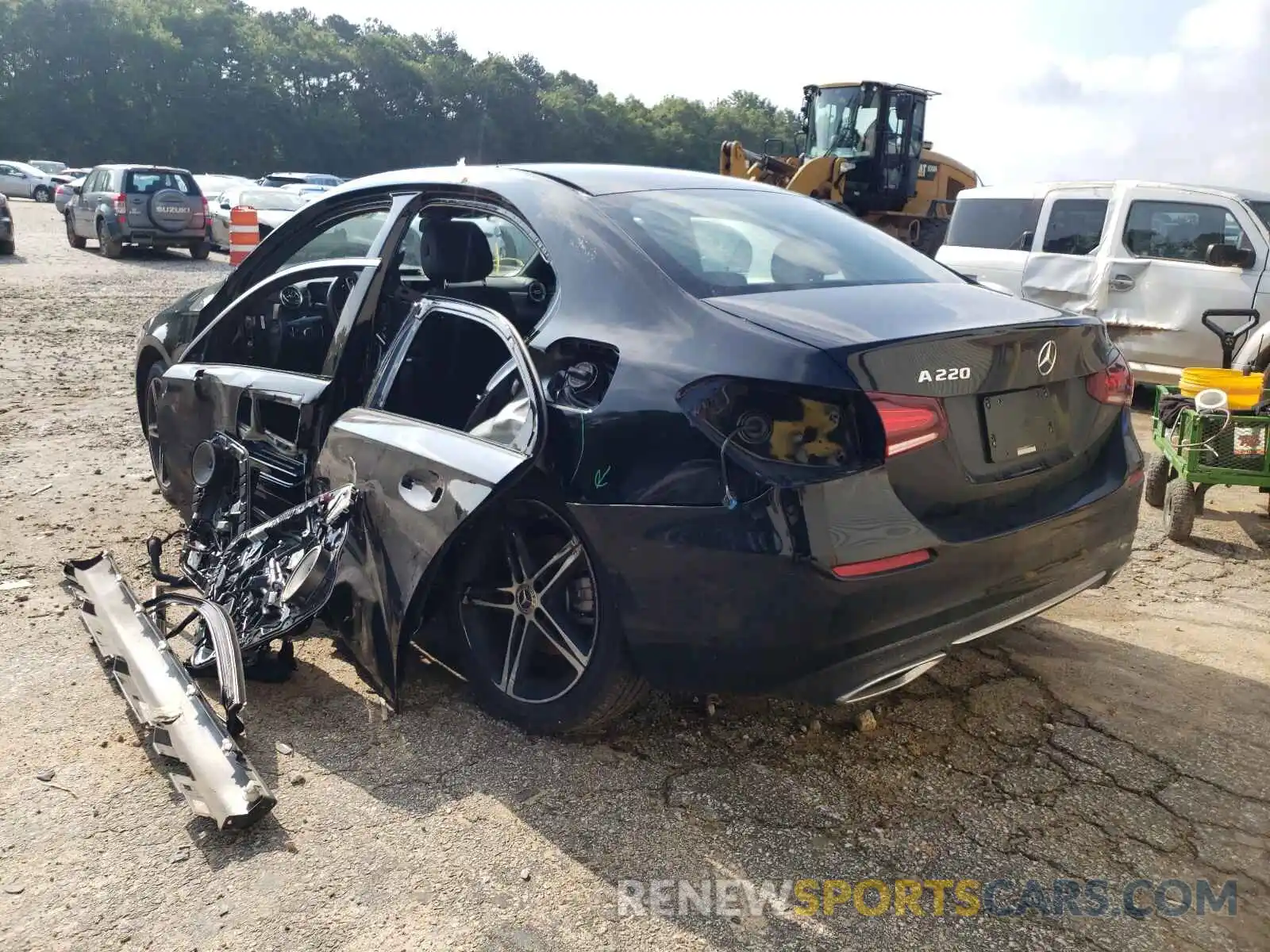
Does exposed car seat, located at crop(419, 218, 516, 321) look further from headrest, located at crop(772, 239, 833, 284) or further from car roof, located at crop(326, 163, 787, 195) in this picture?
headrest, located at crop(772, 239, 833, 284)

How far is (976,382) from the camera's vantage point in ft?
8.55

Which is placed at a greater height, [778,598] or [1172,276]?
[1172,276]

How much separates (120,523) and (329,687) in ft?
7.01

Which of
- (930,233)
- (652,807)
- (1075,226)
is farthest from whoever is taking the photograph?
(930,233)

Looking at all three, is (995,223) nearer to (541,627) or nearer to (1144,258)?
(1144,258)

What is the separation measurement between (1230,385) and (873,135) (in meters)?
11.9

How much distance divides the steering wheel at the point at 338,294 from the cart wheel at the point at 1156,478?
429 cm

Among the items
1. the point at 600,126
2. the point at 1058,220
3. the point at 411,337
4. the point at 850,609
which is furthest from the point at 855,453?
the point at 600,126

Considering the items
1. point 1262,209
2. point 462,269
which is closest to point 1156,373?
point 1262,209

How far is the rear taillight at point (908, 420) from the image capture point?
2.44 meters

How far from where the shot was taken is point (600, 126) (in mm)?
72312

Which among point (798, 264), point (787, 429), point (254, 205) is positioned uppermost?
point (798, 264)

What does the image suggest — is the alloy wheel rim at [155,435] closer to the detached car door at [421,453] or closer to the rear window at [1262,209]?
the detached car door at [421,453]

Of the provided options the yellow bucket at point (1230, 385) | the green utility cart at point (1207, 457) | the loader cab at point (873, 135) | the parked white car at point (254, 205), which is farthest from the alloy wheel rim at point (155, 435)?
the parked white car at point (254, 205)
